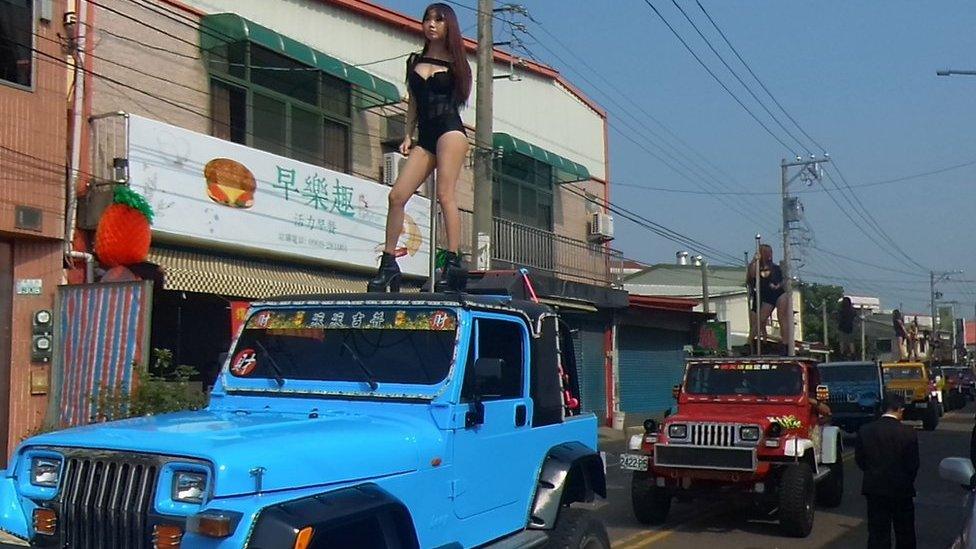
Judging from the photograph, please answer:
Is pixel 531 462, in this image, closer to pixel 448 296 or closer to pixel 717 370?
pixel 448 296

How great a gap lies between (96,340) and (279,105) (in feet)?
18.6

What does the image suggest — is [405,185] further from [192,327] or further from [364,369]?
[192,327]

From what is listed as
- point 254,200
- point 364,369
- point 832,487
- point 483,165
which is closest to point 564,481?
point 364,369

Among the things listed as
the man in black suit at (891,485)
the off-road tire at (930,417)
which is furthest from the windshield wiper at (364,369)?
the off-road tire at (930,417)

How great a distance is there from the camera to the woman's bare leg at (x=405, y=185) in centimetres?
725

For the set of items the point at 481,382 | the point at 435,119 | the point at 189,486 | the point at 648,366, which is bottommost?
the point at 648,366

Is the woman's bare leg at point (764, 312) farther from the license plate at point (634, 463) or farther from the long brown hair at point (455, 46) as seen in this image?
the long brown hair at point (455, 46)

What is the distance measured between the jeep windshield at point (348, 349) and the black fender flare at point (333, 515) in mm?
893

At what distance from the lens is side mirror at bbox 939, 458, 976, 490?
5.96 m

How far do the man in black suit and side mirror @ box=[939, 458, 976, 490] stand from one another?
6.52 ft

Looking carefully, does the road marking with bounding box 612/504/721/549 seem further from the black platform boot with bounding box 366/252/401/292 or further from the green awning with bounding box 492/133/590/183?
the green awning with bounding box 492/133/590/183

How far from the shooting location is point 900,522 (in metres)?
8.14

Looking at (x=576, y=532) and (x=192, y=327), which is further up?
(x=192, y=327)

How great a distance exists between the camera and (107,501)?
4.09 meters
